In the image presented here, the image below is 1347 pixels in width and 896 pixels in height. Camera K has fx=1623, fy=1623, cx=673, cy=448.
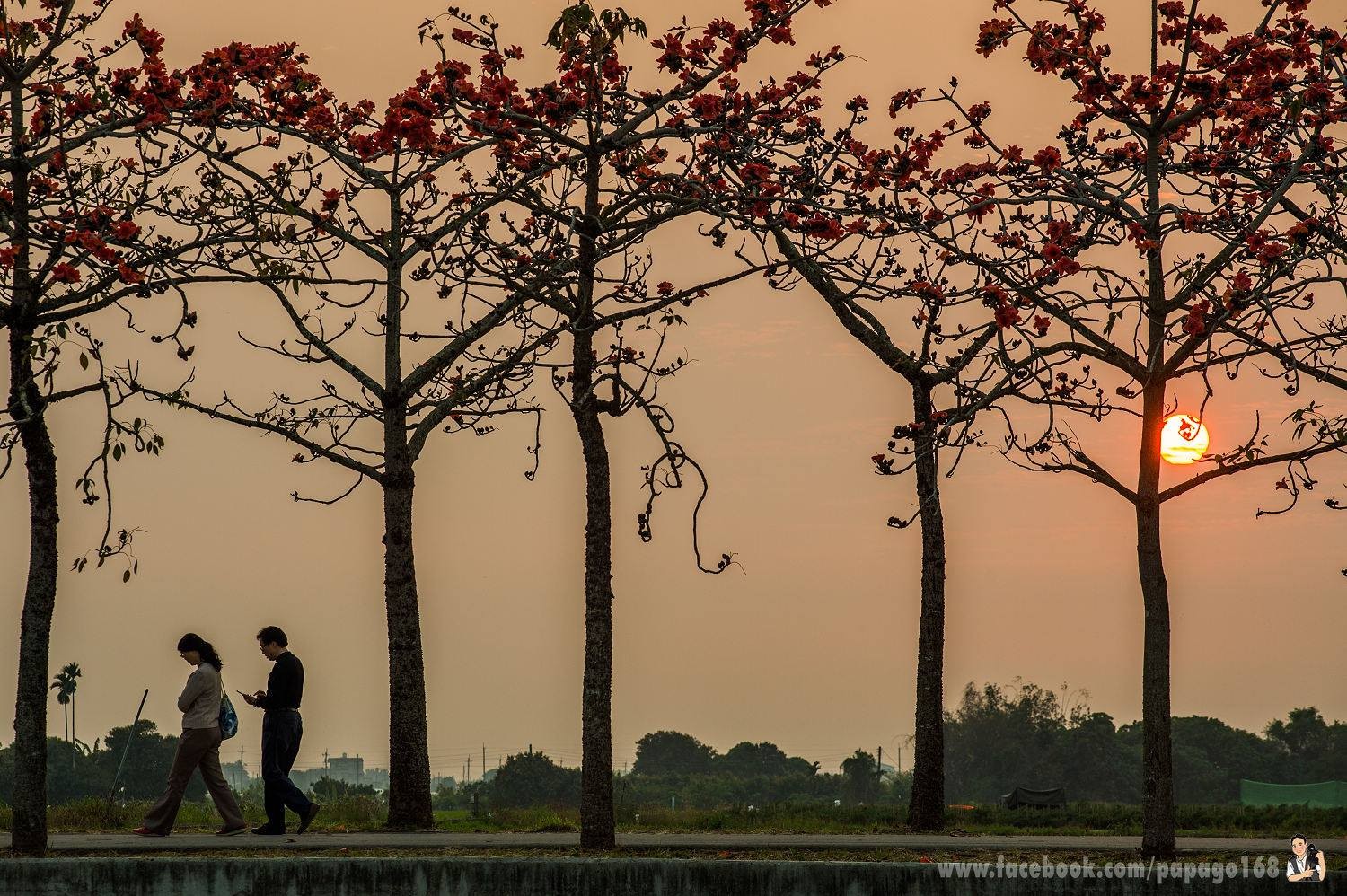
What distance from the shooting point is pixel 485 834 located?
1886 cm

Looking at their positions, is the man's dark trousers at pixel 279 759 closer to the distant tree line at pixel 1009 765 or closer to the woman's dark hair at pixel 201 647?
the woman's dark hair at pixel 201 647

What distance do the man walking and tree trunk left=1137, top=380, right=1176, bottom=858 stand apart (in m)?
8.80

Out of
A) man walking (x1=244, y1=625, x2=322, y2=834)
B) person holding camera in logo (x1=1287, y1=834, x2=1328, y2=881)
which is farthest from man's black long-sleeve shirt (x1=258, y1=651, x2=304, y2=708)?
person holding camera in logo (x1=1287, y1=834, x2=1328, y2=881)

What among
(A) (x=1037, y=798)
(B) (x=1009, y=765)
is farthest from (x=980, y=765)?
(A) (x=1037, y=798)

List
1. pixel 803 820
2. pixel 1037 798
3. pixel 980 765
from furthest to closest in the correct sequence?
pixel 980 765
pixel 1037 798
pixel 803 820

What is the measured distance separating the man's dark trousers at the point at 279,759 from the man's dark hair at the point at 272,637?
739 millimetres

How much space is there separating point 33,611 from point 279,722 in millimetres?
2848

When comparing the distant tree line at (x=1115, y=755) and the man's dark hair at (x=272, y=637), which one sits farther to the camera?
the distant tree line at (x=1115, y=755)

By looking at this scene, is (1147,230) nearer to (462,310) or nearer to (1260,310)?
(1260,310)

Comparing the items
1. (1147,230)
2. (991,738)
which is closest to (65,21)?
(1147,230)

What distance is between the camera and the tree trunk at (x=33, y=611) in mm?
16250

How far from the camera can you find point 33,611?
647 inches

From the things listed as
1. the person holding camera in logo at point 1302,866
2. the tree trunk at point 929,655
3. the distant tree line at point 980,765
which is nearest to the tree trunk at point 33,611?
the tree trunk at point 929,655

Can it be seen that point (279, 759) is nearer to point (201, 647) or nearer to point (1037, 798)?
point (201, 647)
